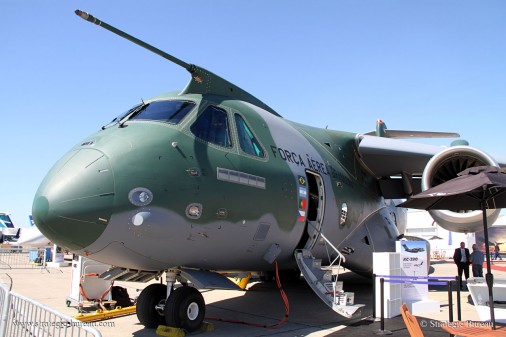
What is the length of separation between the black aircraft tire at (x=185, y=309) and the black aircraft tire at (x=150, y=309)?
82 cm

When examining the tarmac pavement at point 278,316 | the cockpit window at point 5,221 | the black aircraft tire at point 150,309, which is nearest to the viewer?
the black aircraft tire at point 150,309

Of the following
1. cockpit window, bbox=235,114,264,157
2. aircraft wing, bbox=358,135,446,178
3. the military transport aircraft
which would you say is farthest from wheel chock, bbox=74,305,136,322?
aircraft wing, bbox=358,135,446,178

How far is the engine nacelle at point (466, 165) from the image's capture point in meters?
9.60

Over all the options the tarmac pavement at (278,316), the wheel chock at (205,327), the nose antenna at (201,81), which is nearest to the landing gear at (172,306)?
the tarmac pavement at (278,316)

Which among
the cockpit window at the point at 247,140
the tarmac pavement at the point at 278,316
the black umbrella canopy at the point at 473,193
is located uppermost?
the cockpit window at the point at 247,140

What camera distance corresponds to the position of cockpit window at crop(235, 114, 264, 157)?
7.39m

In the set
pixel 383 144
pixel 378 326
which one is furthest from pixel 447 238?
pixel 378 326

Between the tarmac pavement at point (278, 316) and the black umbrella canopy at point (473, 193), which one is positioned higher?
the black umbrella canopy at point (473, 193)

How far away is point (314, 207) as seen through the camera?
366 inches

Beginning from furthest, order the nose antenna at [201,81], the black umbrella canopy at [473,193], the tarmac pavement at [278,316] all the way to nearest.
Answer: the tarmac pavement at [278,316] → the nose antenna at [201,81] → the black umbrella canopy at [473,193]

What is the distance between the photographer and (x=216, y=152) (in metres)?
6.77

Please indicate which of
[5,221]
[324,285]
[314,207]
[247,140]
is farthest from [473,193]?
[5,221]

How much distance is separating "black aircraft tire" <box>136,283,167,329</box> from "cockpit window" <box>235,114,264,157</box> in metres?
2.71

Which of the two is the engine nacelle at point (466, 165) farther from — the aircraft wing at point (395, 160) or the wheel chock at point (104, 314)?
the wheel chock at point (104, 314)
